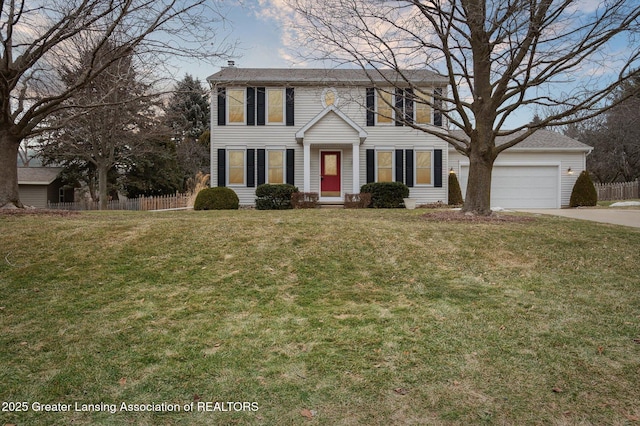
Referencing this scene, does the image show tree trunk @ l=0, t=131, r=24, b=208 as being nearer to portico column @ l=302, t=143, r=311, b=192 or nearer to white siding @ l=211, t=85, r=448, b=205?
white siding @ l=211, t=85, r=448, b=205

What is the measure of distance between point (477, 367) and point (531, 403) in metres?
0.45

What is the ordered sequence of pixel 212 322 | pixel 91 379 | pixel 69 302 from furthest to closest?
pixel 69 302
pixel 212 322
pixel 91 379

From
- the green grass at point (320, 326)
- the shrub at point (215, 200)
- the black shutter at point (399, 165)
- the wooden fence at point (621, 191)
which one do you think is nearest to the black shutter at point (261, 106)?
the shrub at point (215, 200)

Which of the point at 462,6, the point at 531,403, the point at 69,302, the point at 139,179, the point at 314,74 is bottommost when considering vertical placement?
the point at 531,403

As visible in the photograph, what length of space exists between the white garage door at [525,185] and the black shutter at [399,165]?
443 cm

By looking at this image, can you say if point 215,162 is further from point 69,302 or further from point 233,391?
point 233,391

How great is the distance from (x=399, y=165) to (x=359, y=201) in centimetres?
315

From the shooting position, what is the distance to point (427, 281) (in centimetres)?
479

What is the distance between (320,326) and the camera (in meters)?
3.59

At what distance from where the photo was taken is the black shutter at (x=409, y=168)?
16188 mm

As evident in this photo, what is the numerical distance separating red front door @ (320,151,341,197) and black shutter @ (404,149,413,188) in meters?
2.77

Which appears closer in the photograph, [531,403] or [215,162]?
[531,403]

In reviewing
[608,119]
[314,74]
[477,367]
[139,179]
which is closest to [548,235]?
[477,367]

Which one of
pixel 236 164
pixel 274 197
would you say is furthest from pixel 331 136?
pixel 236 164
